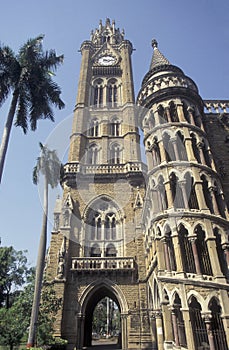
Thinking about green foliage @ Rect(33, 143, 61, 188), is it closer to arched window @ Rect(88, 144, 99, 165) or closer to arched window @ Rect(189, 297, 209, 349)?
arched window @ Rect(88, 144, 99, 165)

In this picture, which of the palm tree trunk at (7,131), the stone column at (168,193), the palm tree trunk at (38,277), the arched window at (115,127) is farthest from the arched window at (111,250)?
the arched window at (115,127)

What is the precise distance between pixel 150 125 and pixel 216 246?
959 cm

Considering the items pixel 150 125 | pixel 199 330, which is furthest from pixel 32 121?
pixel 199 330

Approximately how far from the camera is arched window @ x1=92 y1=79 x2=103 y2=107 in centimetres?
3591

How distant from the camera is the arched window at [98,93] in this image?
3591 centimetres

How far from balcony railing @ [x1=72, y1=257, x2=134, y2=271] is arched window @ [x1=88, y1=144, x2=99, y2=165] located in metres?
11.3

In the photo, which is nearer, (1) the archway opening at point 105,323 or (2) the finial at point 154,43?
(2) the finial at point 154,43

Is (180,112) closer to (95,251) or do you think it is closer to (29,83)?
(29,83)

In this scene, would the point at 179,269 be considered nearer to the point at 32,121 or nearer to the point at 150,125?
the point at 150,125

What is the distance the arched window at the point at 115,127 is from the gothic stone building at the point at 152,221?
141 mm

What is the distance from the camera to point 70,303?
64.4 feet

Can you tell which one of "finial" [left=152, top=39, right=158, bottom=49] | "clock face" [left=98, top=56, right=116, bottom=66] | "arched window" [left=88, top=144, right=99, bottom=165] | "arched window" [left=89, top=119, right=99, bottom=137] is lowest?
"arched window" [left=88, top=144, right=99, bottom=165]

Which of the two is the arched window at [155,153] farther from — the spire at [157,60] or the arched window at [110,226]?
the arched window at [110,226]

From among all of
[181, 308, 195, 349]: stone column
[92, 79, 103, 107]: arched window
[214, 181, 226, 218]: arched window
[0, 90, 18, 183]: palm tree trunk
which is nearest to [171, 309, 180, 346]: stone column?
[181, 308, 195, 349]: stone column
